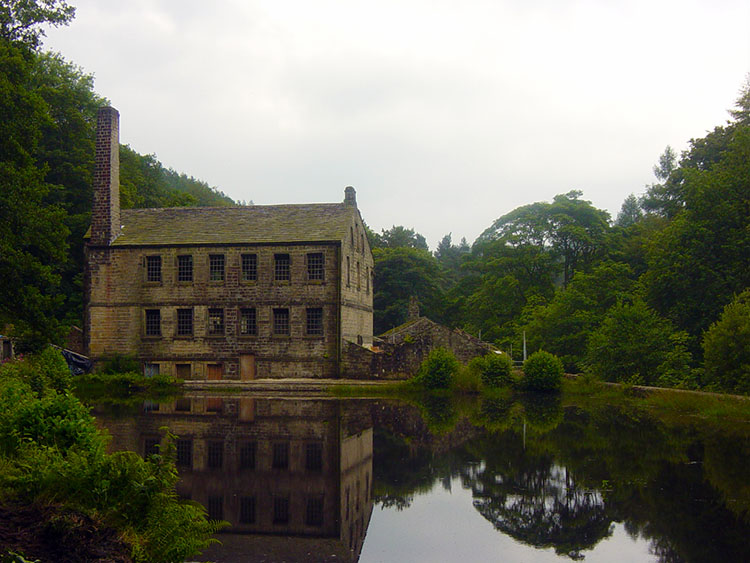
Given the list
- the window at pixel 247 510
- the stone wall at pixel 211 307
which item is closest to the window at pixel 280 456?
the window at pixel 247 510

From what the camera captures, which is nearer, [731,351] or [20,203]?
[731,351]

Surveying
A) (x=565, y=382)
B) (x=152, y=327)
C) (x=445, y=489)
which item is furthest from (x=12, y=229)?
(x=565, y=382)

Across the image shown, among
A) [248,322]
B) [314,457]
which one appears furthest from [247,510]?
[248,322]

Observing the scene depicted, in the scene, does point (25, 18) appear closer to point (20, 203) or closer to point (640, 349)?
point (20, 203)

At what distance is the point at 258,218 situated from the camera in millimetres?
37656

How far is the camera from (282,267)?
116ft

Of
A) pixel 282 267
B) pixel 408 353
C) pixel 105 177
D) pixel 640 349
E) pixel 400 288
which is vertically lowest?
pixel 408 353

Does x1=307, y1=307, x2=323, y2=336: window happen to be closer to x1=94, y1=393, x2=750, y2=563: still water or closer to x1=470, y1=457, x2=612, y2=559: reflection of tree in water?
x1=94, y1=393, x2=750, y2=563: still water

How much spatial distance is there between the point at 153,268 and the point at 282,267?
21.8 feet

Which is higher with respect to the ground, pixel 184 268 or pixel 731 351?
pixel 184 268

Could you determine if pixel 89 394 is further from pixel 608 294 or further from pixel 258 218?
pixel 608 294

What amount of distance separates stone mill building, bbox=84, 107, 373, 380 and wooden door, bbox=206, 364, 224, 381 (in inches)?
1.9

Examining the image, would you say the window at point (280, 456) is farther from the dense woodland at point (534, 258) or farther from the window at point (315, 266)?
the window at point (315, 266)

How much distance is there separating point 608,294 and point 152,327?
24071 millimetres
